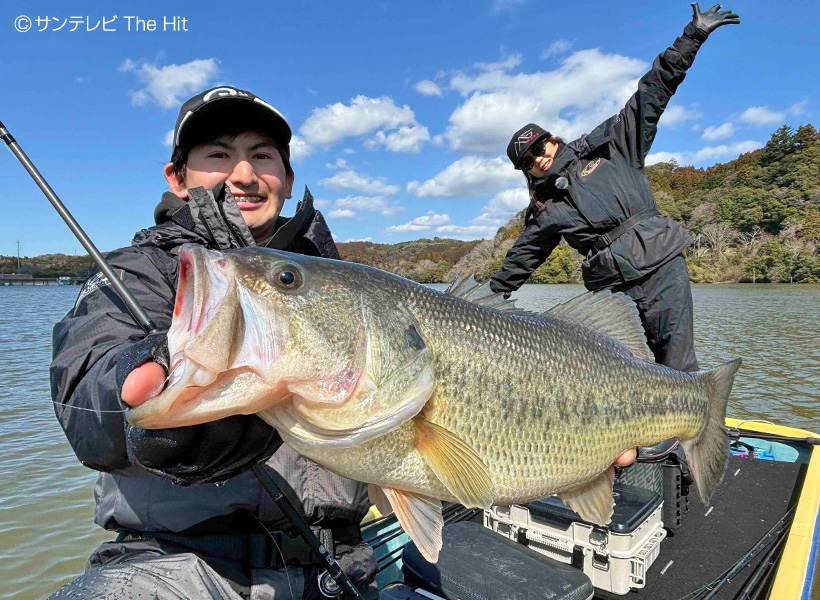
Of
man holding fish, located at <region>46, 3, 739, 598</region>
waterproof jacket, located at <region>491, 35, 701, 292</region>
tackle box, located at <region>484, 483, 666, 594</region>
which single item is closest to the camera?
man holding fish, located at <region>46, 3, 739, 598</region>

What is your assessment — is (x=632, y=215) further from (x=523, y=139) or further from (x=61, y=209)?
(x=61, y=209)

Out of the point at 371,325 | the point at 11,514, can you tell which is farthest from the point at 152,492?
the point at 11,514

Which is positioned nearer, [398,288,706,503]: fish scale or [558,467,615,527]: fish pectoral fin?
[398,288,706,503]: fish scale

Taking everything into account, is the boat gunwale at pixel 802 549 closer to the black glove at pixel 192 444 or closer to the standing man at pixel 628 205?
the standing man at pixel 628 205

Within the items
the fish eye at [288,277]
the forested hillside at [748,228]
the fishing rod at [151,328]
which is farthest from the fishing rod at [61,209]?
the forested hillside at [748,228]

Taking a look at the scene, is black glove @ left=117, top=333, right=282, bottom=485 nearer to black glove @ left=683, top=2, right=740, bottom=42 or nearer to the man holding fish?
the man holding fish

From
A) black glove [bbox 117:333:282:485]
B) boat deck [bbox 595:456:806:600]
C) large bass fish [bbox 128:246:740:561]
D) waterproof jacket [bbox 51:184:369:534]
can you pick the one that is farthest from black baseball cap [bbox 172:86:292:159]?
boat deck [bbox 595:456:806:600]

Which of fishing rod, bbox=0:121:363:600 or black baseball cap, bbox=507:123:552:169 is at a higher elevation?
black baseball cap, bbox=507:123:552:169

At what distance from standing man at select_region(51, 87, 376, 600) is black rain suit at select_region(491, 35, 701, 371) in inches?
114

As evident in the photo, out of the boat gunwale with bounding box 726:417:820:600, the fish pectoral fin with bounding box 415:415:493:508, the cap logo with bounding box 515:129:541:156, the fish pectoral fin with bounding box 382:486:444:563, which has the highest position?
the cap logo with bounding box 515:129:541:156

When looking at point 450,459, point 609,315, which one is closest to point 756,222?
point 609,315

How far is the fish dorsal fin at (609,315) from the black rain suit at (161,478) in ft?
4.18

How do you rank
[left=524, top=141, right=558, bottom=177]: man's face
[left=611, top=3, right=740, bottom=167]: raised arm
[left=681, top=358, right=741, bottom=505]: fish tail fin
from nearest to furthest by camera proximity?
[left=681, top=358, right=741, bottom=505]: fish tail fin → [left=611, top=3, right=740, bottom=167]: raised arm → [left=524, top=141, right=558, bottom=177]: man's face

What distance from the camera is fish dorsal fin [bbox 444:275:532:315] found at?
2102 mm
